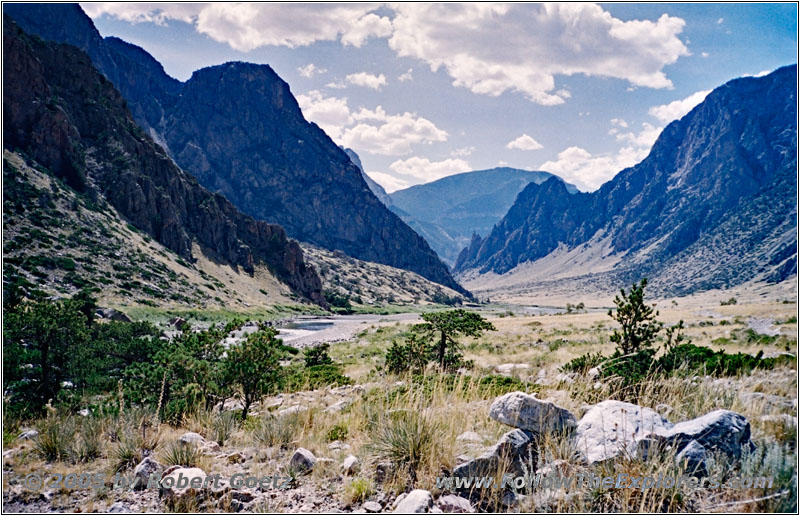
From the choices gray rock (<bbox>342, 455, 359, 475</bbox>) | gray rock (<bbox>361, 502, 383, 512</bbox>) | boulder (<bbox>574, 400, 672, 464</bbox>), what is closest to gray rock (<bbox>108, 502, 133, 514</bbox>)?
gray rock (<bbox>342, 455, 359, 475</bbox>)

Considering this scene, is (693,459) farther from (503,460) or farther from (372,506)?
(372,506)

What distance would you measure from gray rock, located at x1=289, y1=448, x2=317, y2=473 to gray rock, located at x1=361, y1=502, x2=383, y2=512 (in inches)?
38.3

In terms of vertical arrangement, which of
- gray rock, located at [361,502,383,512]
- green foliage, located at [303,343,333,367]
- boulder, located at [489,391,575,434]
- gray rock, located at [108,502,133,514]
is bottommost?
green foliage, located at [303,343,333,367]

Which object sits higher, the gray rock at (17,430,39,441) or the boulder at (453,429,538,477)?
the boulder at (453,429,538,477)

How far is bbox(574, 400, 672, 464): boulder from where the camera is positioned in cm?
446

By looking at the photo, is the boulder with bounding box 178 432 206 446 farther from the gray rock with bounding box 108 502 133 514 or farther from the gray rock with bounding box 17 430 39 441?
the gray rock with bounding box 17 430 39 441

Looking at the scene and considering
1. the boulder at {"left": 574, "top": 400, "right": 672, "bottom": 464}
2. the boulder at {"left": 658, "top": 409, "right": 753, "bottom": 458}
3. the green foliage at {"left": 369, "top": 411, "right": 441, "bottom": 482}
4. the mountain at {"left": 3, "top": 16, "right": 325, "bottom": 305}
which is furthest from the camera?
the mountain at {"left": 3, "top": 16, "right": 325, "bottom": 305}

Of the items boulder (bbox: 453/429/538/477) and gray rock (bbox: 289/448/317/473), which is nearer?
boulder (bbox: 453/429/538/477)

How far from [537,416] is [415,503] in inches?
69.3

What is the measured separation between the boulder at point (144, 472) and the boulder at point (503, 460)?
3.55 meters

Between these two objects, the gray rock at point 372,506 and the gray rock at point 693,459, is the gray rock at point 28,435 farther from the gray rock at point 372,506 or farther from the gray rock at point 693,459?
the gray rock at point 693,459

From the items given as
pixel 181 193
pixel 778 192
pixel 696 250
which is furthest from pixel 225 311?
pixel 778 192

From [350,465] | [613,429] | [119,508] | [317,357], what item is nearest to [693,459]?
[613,429]

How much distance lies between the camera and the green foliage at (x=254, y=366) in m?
7.98
